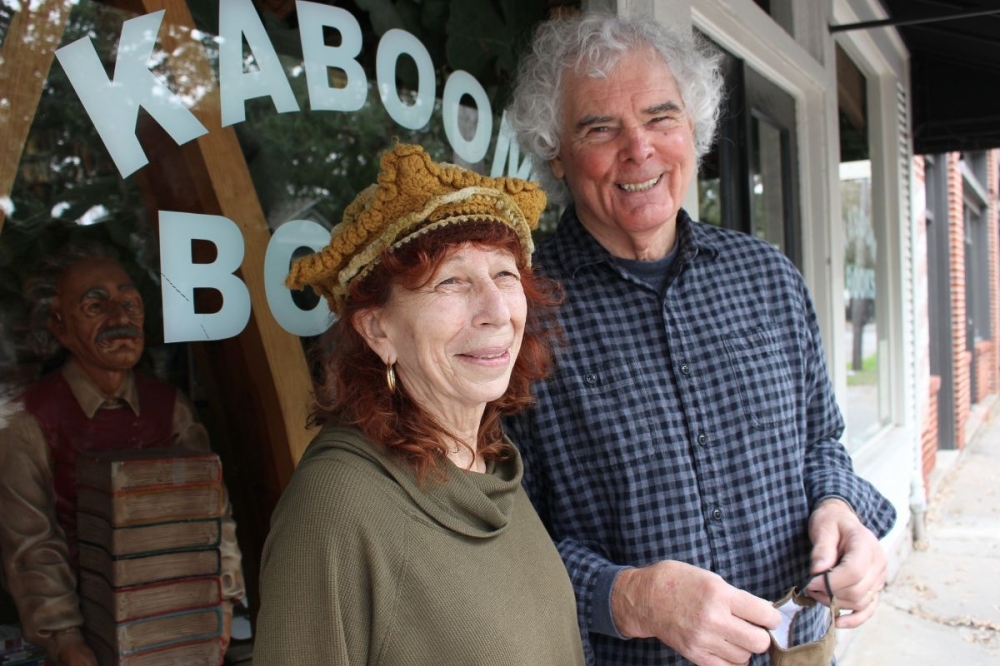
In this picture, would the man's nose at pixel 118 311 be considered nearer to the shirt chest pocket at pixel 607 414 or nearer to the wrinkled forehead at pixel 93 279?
the wrinkled forehead at pixel 93 279

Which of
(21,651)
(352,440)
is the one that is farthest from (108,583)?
(352,440)

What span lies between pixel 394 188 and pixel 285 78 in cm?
80

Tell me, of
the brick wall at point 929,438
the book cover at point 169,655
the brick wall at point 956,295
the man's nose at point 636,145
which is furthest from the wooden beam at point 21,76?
the brick wall at point 956,295

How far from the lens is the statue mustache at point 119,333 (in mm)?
1495

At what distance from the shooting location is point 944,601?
17.4ft

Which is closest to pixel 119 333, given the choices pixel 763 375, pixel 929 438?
pixel 763 375

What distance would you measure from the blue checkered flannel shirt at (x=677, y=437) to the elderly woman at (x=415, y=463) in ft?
0.81

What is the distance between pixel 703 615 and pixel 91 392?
1094mm

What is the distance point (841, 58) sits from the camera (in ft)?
18.6

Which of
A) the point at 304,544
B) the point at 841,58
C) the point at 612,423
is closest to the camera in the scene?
the point at 304,544

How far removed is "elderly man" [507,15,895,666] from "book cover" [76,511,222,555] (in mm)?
621

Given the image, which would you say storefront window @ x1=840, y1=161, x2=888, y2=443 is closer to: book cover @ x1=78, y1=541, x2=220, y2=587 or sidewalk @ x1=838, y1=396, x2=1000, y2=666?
sidewalk @ x1=838, y1=396, x2=1000, y2=666

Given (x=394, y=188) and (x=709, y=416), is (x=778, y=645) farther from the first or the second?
(x=394, y=188)

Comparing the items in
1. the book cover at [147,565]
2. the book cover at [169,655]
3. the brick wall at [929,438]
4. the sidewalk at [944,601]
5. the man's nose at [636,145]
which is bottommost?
the sidewalk at [944,601]
